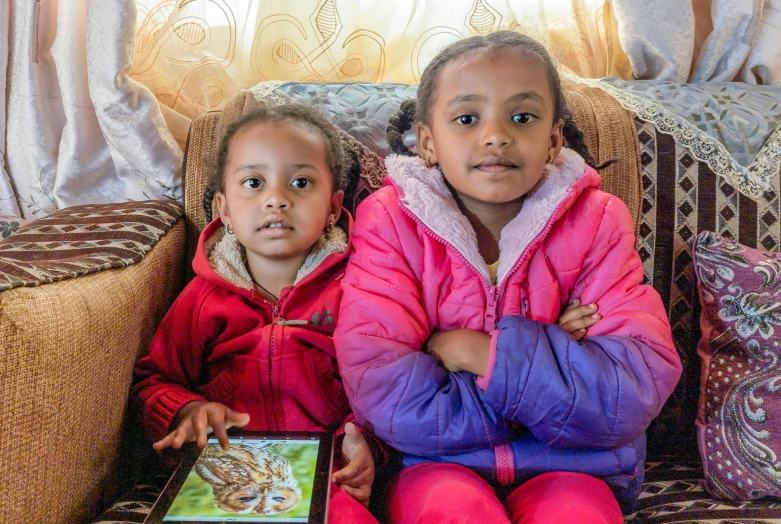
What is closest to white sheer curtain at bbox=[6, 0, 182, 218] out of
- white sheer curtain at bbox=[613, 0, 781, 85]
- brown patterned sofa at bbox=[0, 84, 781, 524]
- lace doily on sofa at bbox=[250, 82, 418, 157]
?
brown patterned sofa at bbox=[0, 84, 781, 524]

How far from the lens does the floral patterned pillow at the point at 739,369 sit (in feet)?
3.42

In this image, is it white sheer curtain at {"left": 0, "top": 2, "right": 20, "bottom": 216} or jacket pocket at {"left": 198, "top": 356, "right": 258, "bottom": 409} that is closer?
jacket pocket at {"left": 198, "top": 356, "right": 258, "bottom": 409}

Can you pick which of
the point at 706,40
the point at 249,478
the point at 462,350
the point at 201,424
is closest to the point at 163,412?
the point at 201,424

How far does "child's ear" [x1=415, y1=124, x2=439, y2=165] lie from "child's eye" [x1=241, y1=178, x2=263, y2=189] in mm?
300

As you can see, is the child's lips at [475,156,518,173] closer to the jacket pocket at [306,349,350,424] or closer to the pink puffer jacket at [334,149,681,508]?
the pink puffer jacket at [334,149,681,508]

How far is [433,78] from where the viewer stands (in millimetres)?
1107

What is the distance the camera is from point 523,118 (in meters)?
1.02

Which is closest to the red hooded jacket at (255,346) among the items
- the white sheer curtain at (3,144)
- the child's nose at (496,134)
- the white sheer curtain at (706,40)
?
the child's nose at (496,134)

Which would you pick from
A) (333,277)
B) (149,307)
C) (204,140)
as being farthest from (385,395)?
(204,140)

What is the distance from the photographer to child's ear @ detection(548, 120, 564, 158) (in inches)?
42.8

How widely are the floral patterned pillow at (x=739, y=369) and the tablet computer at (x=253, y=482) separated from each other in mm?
697

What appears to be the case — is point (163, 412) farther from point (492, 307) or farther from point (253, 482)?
point (492, 307)

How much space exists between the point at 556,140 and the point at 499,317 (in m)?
0.34

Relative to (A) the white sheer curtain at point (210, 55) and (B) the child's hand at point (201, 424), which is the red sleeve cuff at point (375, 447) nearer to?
(B) the child's hand at point (201, 424)
